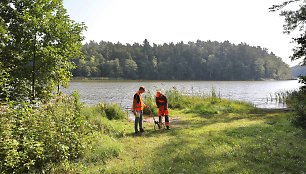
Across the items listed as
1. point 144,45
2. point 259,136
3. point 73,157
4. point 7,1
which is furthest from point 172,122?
point 144,45

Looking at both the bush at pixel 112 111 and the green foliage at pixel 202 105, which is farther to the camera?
the green foliage at pixel 202 105

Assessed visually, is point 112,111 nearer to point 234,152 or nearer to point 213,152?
point 213,152

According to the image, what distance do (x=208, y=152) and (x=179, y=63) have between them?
114013mm

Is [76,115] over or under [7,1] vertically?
under

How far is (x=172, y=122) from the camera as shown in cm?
1548

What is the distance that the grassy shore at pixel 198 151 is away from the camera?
736cm

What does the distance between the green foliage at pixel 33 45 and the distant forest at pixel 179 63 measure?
92.4 m

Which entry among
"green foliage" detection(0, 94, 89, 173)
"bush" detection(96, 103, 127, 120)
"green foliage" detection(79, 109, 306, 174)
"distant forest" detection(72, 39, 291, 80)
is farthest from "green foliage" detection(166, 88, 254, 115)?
"distant forest" detection(72, 39, 291, 80)

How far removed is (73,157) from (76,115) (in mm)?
1197

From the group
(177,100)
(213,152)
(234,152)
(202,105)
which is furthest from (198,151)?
(177,100)

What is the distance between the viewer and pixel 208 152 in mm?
8688

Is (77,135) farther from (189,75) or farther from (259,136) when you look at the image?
(189,75)

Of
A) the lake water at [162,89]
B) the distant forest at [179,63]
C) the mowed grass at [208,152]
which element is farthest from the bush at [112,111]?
the distant forest at [179,63]

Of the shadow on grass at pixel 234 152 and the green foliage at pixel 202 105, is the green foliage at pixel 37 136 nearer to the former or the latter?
the shadow on grass at pixel 234 152
